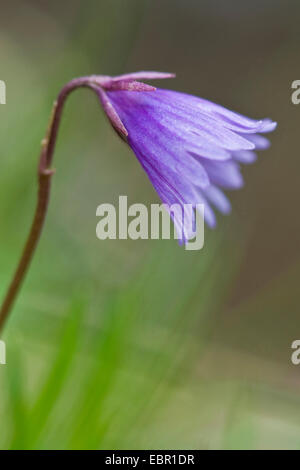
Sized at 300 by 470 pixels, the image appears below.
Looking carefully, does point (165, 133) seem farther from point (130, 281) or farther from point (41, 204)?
point (130, 281)

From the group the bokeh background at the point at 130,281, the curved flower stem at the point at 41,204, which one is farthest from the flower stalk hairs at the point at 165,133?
the bokeh background at the point at 130,281

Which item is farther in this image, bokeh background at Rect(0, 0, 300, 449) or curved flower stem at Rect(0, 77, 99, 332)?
bokeh background at Rect(0, 0, 300, 449)

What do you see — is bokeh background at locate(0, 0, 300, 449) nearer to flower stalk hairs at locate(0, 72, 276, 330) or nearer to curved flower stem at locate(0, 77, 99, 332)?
curved flower stem at locate(0, 77, 99, 332)

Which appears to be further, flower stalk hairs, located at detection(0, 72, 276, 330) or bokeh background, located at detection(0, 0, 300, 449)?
bokeh background, located at detection(0, 0, 300, 449)

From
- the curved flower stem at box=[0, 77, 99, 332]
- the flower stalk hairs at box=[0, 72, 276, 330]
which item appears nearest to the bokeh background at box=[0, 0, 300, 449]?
the curved flower stem at box=[0, 77, 99, 332]

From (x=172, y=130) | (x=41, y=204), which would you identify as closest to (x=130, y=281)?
(x=41, y=204)

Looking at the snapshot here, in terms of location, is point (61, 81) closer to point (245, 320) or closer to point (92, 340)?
point (92, 340)

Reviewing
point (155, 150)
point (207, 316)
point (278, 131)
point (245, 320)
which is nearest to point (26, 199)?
point (207, 316)
